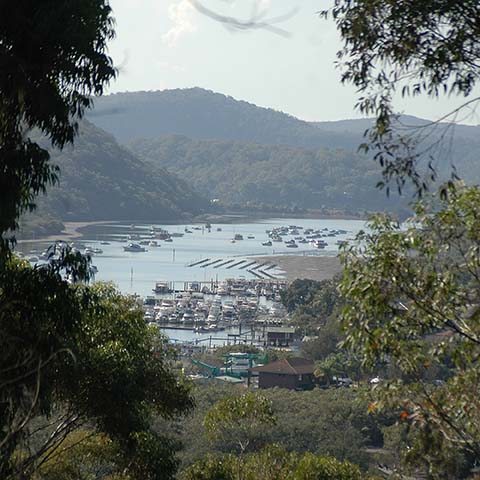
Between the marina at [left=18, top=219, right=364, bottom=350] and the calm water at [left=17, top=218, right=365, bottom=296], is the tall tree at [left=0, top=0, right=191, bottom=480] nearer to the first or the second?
the marina at [left=18, top=219, right=364, bottom=350]

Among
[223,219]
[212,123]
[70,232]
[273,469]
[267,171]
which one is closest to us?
[273,469]

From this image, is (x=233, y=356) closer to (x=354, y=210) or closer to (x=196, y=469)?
(x=196, y=469)

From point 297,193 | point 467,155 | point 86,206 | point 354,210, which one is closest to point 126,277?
point 86,206

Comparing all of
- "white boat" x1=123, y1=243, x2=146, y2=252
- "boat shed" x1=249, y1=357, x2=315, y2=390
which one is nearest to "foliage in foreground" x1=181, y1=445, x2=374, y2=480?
"boat shed" x1=249, y1=357, x2=315, y2=390

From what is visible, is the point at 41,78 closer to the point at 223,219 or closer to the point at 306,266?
the point at 306,266

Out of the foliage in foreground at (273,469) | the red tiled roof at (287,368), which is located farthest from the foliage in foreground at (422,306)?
the red tiled roof at (287,368)

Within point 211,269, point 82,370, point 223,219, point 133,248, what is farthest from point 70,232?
point 82,370
